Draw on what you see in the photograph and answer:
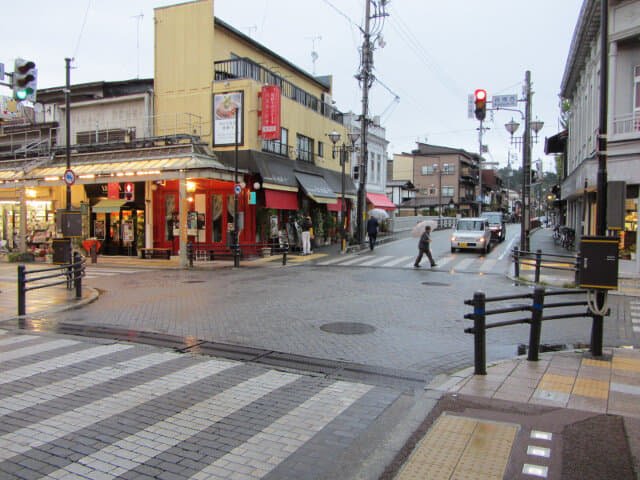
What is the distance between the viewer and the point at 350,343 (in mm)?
7734

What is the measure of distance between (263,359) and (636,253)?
15510mm

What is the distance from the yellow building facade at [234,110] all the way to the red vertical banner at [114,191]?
3.61m

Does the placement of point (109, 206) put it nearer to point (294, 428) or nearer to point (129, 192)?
point (129, 192)

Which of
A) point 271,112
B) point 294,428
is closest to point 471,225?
point 271,112

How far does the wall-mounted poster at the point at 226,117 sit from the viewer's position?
892 inches

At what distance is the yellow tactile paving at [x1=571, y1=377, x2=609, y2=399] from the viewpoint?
5277 millimetres

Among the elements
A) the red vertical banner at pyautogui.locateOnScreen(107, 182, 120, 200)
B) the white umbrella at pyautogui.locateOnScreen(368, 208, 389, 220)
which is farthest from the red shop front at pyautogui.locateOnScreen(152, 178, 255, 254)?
the white umbrella at pyautogui.locateOnScreen(368, 208, 389, 220)

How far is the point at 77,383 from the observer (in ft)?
19.0

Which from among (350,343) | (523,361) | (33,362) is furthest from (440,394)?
(33,362)

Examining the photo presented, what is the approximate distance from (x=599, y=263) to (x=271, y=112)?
59.7 ft

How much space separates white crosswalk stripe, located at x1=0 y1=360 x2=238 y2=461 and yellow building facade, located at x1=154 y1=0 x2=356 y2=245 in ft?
54.4

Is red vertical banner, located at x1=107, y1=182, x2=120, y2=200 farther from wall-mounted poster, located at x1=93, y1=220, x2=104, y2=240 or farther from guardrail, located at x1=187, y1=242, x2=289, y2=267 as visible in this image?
guardrail, located at x1=187, y1=242, x2=289, y2=267

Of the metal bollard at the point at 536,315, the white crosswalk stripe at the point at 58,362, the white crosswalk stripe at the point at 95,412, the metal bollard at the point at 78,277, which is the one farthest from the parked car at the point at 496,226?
the white crosswalk stripe at the point at 95,412

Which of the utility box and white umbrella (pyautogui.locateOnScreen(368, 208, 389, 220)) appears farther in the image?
white umbrella (pyautogui.locateOnScreen(368, 208, 389, 220))
